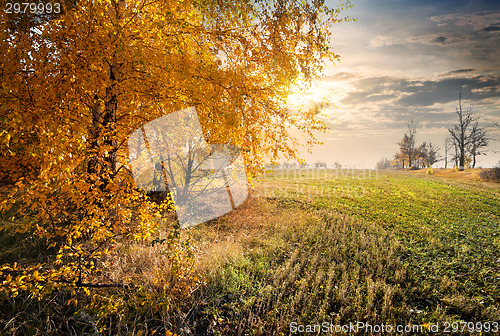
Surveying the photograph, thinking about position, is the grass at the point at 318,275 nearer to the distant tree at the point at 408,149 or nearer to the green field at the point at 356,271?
the green field at the point at 356,271

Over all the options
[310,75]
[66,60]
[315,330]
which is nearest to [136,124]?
[66,60]

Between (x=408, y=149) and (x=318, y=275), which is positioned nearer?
(x=318, y=275)

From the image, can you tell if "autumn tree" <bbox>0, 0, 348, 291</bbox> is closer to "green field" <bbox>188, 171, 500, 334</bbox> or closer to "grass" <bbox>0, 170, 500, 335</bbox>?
"grass" <bbox>0, 170, 500, 335</bbox>

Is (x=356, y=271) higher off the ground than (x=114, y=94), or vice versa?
(x=114, y=94)

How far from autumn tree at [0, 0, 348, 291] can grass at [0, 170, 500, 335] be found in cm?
122

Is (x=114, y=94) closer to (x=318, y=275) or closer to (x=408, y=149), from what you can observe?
(x=318, y=275)

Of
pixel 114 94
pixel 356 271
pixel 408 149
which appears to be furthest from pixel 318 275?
pixel 408 149

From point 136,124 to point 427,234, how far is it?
1039 centimetres

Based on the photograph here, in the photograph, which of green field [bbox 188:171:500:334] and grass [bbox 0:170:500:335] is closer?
grass [bbox 0:170:500:335]

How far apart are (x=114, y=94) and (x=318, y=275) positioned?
604 centimetres

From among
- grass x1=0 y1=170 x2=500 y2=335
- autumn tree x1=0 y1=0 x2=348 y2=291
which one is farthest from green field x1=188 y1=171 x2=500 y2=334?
autumn tree x1=0 y1=0 x2=348 y2=291

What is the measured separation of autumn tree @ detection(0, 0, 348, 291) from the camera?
11.5 feet

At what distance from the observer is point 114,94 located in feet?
16.9

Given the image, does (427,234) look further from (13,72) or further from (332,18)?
Result: (13,72)
